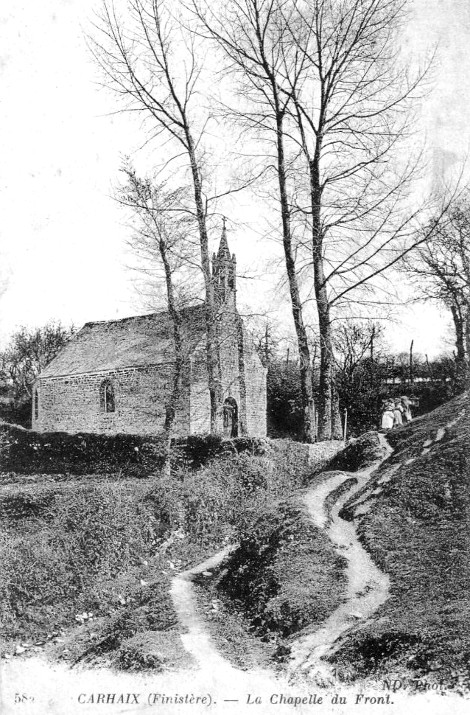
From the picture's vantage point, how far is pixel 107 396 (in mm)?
31203

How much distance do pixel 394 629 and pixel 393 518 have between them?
260 centimetres

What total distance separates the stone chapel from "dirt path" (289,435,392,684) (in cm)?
1582

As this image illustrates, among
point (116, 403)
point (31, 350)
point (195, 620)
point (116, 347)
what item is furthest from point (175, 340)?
point (31, 350)

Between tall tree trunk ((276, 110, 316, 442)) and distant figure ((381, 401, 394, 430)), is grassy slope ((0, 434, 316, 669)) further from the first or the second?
distant figure ((381, 401, 394, 430))

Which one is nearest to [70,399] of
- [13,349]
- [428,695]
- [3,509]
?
[3,509]

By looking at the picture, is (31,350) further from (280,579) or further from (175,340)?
(280,579)

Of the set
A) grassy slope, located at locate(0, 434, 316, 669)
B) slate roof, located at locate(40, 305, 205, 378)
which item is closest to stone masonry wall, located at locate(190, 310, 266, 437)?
slate roof, located at locate(40, 305, 205, 378)

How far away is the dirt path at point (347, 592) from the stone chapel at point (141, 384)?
15.8 m

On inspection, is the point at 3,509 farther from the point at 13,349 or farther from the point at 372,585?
the point at 13,349

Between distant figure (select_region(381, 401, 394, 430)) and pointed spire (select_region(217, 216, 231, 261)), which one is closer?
distant figure (select_region(381, 401, 394, 430))

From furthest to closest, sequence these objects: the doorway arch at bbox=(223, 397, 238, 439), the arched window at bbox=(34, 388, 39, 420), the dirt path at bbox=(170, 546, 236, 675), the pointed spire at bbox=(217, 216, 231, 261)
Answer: the arched window at bbox=(34, 388, 39, 420), the doorway arch at bbox=(223, 397, 238, 439), the pointed spire at bbox=(217, 216, 231, 261), the dirt path at bbox=(170, 546, 236, 675)

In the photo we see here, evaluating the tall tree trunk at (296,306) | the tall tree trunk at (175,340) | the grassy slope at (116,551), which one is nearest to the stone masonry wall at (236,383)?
the tall tree trunk at (175,340)

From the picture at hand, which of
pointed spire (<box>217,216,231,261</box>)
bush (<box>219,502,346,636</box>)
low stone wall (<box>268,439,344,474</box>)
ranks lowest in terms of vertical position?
bush (<box>219,502,346,636</box>)

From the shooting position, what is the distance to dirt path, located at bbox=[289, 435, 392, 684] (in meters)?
5.13
